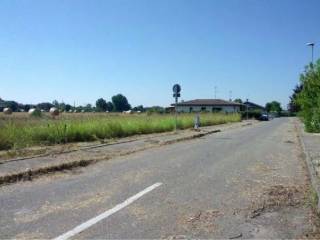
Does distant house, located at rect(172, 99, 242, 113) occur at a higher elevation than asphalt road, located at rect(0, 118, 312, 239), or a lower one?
higher

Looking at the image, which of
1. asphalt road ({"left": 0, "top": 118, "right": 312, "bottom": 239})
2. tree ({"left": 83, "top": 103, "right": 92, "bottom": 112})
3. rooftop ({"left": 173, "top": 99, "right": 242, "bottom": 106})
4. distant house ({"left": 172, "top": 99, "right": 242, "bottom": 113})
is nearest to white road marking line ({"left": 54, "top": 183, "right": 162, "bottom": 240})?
asphalt road ({"left": 0, "top": 118, "right": 312, "bottom": 239})

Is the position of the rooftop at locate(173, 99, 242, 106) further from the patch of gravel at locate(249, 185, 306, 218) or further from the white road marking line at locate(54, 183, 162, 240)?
the white road marking line at locate(54, 183, 162, 240)

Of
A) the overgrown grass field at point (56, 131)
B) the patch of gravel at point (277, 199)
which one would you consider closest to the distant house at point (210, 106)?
the overgrown grass field at point (56, 131)

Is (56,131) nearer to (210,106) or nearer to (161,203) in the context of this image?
(161,203)

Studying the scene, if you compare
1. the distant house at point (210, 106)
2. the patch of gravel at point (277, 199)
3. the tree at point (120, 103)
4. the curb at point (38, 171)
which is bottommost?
the patch of gravel at point (277, 199)

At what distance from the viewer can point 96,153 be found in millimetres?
15898

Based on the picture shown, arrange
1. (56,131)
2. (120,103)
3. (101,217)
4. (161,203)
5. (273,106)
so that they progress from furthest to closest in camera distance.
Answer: (273,106) → (120,103) → (56,131) → (161,203) → (101,217)

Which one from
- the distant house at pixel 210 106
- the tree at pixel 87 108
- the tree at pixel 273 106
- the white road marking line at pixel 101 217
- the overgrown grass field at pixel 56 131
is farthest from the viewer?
the tree at pixel 273 106

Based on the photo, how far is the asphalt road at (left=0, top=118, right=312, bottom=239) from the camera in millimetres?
6383

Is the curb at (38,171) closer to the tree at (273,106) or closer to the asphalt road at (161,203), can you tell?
the asphalt road at (161,203)

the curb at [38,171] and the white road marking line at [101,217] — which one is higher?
the curb at [38,171]

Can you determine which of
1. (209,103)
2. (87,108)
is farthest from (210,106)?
(87,108)

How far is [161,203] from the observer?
8.03 metres

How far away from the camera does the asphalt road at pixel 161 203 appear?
20.9 feet
